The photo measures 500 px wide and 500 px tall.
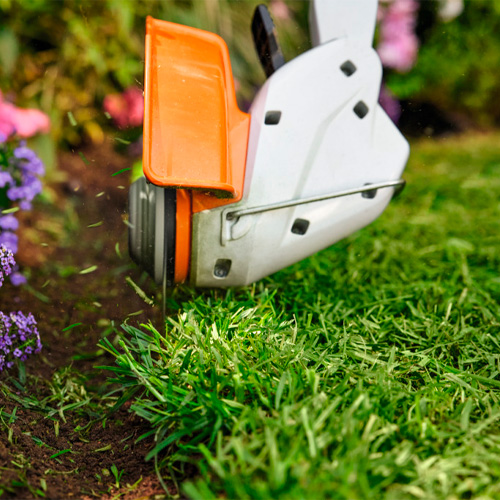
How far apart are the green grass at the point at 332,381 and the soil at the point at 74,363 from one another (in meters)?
0.07

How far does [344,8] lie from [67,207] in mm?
1389

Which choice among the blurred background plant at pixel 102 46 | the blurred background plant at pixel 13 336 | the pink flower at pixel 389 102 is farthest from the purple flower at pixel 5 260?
the pink flower at pixel 389 102

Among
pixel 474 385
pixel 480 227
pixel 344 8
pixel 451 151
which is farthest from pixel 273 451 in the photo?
pixel 451 151

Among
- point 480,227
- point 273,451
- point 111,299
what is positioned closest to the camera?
point 273,451

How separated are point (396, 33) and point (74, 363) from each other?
8.23ft

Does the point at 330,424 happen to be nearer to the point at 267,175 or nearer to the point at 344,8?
the point at 267,175

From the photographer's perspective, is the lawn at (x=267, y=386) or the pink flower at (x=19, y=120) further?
the pink flower at (x=19, y=120)

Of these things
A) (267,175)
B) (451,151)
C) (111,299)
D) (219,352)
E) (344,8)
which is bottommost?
(451,151)

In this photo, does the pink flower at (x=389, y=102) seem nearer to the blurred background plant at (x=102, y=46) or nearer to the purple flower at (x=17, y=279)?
the blurred background plant at (x=102, y=46)

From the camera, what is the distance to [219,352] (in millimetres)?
979

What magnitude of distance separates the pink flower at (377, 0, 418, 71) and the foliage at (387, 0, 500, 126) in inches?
9.4

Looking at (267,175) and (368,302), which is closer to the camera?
(267,175)

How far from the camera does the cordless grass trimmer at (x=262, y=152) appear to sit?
994 mm

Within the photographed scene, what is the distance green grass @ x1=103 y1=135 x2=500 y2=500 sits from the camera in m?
0.72
